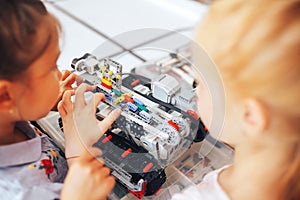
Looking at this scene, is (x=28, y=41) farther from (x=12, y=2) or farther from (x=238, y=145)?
(x=238, y=145)

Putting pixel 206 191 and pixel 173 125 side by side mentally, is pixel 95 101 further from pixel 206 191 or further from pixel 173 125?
pixel 206 191

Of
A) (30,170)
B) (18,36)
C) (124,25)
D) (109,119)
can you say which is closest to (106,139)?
(109,119)

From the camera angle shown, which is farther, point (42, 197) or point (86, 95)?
point (86, 95)

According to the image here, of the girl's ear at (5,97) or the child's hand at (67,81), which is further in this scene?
the child's hand at (67,81)

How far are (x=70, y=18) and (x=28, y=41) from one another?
780 mm

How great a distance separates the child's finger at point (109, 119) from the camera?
0.64m

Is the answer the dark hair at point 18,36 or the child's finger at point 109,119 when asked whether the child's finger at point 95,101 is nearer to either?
the child's finger at point 109,119

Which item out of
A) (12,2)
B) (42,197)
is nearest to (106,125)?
(42,197)

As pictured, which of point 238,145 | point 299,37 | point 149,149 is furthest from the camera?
point 149,149

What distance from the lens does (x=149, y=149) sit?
0.62 m

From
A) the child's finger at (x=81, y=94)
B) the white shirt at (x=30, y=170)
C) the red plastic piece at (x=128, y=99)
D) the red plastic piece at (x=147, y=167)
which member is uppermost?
the red plastic piece at (x=128, y=99)

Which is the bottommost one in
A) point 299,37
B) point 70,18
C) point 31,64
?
point 70,18

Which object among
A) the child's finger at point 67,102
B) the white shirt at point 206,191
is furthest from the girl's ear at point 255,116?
the child's finger at point 67,102

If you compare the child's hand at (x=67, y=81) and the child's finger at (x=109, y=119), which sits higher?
the child's finger at (x=109, y=119)
